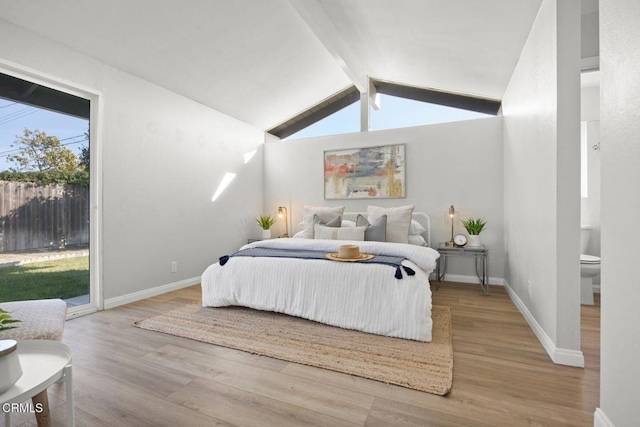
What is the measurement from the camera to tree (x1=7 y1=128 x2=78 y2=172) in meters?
2.69

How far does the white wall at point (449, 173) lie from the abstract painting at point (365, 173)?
0.32ft

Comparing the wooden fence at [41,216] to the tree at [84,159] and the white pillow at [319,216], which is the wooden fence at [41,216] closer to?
the tree at [84,159]

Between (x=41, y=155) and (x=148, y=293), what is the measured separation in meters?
1.76

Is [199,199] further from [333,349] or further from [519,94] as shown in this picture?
[519,94]

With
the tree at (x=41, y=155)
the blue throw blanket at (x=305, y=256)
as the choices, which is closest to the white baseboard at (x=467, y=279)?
the blue throw blanket at (x=305, y=256)

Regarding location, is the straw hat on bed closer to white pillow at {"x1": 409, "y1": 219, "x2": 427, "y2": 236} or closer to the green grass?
white pillow at {"x1": 409, "y1": 219, "x2": 427, "y2": 236}

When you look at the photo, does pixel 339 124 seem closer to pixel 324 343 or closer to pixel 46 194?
pixel 324 343

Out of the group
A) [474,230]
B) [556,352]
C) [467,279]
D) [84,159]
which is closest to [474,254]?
[474,230]

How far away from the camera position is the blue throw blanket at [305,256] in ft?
8.14

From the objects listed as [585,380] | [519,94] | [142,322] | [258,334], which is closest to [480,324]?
[585,380]

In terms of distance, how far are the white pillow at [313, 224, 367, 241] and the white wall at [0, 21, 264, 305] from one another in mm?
1743

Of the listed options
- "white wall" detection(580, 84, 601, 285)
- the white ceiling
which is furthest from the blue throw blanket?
"white wall" detection(580, 84, 601, 285)

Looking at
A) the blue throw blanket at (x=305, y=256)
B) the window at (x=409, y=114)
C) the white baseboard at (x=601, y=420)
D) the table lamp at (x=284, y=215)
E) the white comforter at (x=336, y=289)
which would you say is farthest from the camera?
the table lamp at (x=284, y=215)

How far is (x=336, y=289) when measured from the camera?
2.60 metres
